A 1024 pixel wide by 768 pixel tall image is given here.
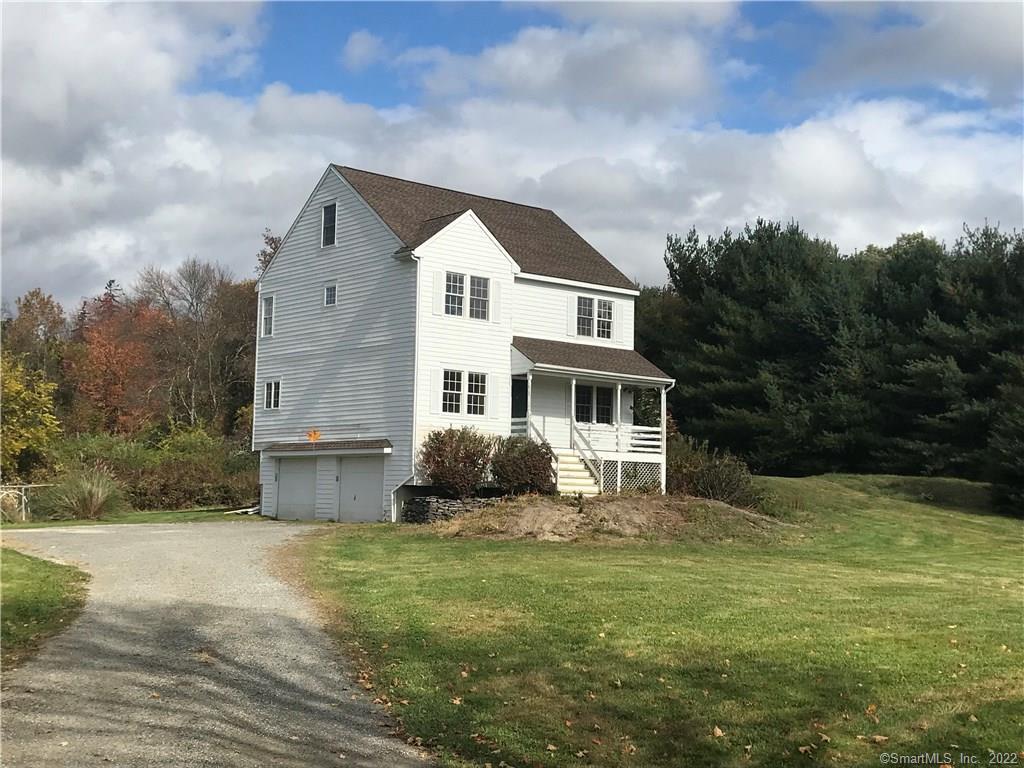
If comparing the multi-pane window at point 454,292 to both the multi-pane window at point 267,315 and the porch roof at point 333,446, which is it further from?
the multi-pane window at point 267,315

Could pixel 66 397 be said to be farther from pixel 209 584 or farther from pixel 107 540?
pixel 209 584

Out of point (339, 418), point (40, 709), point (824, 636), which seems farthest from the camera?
point (339, 418)

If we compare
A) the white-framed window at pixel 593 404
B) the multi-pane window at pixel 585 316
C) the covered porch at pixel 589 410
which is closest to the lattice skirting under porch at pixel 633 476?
the covered porch at pixel 589 410

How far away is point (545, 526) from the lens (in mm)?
24125

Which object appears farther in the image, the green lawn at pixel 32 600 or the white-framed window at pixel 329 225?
the white-framed window at pixel 329 225

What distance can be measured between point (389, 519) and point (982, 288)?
27.2m

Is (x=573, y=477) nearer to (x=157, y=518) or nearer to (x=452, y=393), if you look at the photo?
(x=452, y=393)

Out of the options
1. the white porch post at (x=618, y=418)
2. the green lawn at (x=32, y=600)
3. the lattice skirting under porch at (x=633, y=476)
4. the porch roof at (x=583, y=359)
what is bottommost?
the green lawn at (x=32, y=600)

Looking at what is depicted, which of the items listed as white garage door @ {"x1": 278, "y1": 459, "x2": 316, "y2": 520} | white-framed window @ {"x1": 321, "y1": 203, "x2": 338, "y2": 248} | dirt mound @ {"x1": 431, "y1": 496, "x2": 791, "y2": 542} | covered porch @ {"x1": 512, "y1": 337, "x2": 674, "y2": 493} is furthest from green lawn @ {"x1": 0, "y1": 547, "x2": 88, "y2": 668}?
white-framed window @ {"x1": 321, "y1": 203, "x2": 338, "y2": 248}

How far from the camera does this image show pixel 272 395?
110 feet

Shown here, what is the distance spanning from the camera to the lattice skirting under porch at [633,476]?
31312mm

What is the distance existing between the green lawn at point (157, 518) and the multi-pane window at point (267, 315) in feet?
18.9

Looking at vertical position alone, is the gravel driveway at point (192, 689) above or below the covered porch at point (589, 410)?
below

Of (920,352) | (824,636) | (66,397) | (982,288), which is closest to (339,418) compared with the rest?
(824,636)
